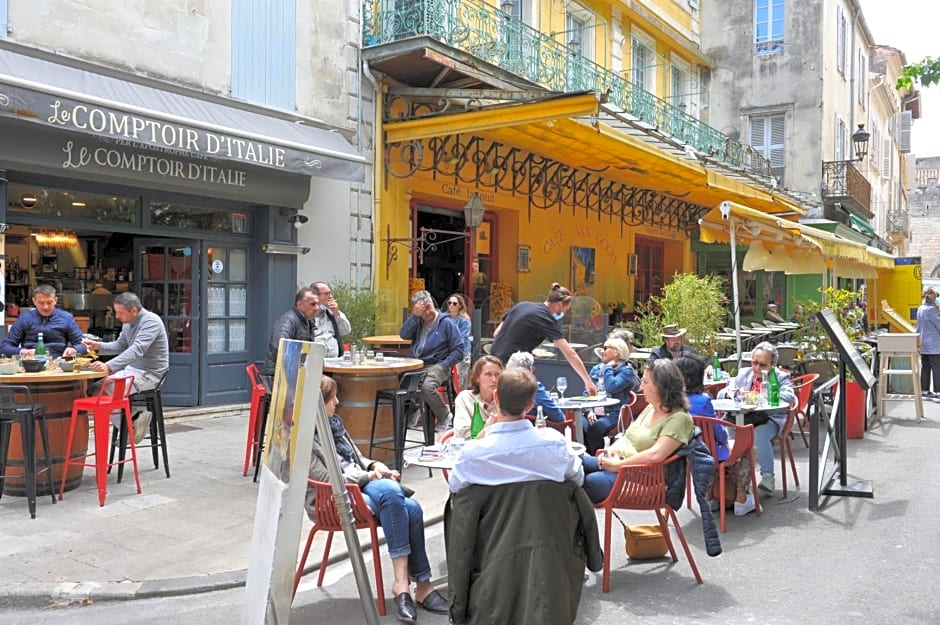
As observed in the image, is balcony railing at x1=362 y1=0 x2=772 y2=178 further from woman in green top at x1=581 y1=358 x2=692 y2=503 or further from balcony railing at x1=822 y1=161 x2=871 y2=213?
balcony railing at x1=822 y1=161 x2=871 y2=213

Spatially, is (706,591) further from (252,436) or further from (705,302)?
(705,302)

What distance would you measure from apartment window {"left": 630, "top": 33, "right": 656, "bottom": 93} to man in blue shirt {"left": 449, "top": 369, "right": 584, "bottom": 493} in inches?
687

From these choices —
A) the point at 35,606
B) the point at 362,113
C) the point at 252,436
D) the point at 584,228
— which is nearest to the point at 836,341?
the point at 252,436

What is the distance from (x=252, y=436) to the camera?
23.3ft

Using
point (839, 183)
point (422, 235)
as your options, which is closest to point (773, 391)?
point (422, 235)

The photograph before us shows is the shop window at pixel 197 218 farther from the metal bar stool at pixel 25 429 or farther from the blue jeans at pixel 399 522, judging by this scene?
the blue jeans at pixel 399 522

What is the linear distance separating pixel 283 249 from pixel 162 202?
166 cm

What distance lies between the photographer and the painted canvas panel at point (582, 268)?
18.2 metres

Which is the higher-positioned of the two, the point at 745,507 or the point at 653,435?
the point at 653,435

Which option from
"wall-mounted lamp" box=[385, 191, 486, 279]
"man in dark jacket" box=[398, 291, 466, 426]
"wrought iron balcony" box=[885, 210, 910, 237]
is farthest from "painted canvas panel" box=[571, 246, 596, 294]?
"wrought iron balcony" box=[885, 210, 910, 237]

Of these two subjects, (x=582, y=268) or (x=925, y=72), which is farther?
(x=582, y=268)

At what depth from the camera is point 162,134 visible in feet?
26.5

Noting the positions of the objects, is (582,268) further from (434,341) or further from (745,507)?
(745,507)

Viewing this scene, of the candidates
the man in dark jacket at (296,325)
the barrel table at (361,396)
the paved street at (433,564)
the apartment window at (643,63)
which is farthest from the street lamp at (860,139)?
the man in dark jacket at (296,325)
